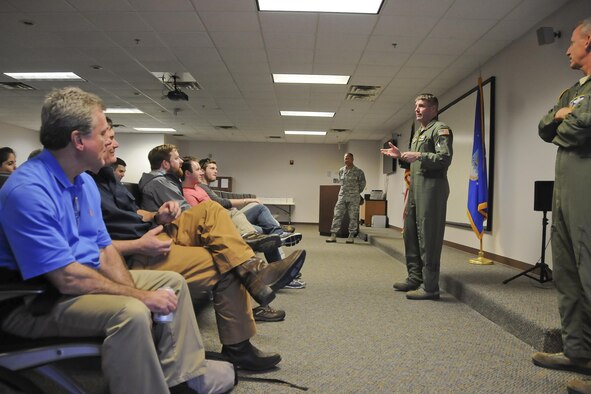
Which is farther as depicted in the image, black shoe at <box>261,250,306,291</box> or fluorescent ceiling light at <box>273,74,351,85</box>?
fluorescent ceiling light at <box>273,74,351,85</box>

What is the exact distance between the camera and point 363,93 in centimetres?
679

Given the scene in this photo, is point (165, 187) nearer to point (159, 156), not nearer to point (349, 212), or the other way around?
point (159, 156)

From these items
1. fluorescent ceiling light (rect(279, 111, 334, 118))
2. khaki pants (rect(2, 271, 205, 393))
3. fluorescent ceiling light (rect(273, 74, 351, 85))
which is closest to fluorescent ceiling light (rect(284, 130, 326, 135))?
fluorescent ceiling light (rect(279, 111, 334, 118))

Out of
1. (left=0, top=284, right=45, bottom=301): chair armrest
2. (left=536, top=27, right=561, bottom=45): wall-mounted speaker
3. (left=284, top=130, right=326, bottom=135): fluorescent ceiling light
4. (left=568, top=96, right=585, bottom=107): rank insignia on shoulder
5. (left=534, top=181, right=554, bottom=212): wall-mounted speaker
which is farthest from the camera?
(left=284, top=130, right=326, bottom=135): fluorescent ceiling light

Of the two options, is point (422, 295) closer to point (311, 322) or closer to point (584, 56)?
point (311, 322)

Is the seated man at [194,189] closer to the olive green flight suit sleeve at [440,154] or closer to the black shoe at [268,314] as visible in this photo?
the black shoe at [268,314]

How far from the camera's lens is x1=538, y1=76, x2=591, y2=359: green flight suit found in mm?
1644

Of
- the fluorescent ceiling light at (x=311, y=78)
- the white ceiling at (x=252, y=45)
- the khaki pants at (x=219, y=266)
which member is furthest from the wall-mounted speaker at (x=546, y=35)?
the khaki pants at (x=219, y=266)

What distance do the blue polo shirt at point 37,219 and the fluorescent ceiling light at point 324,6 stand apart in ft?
10.3

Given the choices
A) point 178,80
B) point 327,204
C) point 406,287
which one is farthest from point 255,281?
point 327,204

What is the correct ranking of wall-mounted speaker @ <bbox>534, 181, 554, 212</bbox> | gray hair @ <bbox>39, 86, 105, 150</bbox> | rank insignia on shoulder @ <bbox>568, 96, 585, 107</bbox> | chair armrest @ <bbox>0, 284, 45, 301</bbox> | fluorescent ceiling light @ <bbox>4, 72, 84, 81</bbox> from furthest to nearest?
1. fluorescent ceiling light @ <bbox>4, 72, 84, 81</bbox>
2. wall-mounted speaker @ <bbox>534, 181, 554, 212</bbox>
3. rank insignia on shoulder @ <bbox>568, 96, 585, 107</bbox>
4. gray hair @ <bbox>39, 86, 105, 150</bbox>
5. chair armrest @ <bbox>0, 284, 45, 301</bbox>

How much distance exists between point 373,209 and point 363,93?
4441mm

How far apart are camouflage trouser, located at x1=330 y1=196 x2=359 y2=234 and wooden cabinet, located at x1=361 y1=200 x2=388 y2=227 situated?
327 cm

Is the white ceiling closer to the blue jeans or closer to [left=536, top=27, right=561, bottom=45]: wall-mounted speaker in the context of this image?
[left=536, top=27, right=561, bottom=45]: wall-mounted speaker
